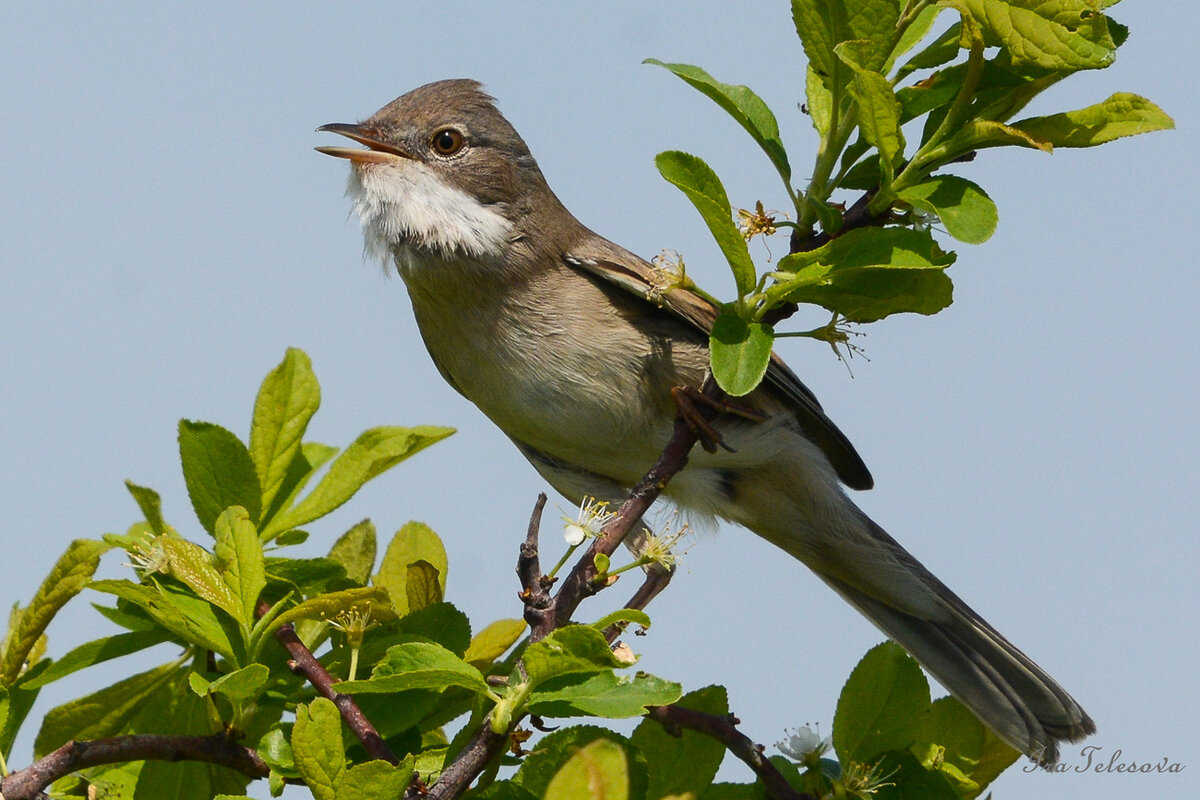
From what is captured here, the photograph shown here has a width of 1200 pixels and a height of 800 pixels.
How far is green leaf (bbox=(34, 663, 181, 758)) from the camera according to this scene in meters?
2.80

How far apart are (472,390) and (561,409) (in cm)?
47

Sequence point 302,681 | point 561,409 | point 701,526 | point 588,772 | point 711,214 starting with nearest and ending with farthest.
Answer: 1. point 588,772
2. point 711,214
3. point 302,681
4. point 561,409
5. point 701,526

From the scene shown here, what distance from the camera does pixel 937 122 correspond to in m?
2.74

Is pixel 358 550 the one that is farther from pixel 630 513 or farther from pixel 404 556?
pixel 630 513

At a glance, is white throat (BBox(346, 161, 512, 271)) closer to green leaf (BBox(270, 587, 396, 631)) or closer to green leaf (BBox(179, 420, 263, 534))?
green leaf (BBox(179, 420, 263, 534))

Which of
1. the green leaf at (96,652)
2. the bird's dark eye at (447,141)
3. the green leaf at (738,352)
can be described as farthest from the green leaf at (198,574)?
the bird's dark eye at (447,141)

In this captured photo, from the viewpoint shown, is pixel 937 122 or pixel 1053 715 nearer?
pixel 937 122

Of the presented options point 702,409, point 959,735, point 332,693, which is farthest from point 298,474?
point 959,735

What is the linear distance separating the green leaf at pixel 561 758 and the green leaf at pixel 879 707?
1.97 feet

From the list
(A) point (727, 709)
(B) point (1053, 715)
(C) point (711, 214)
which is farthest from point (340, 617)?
(B) point (1053, 715)

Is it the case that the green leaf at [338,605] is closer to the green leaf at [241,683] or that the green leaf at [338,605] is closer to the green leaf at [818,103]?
the green leaf at [241,683]

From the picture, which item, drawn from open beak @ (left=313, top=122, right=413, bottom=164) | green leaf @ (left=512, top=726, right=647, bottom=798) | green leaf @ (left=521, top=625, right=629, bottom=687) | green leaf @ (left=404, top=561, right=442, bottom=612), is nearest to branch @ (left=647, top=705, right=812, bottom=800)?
green leaf @ (left=512, top=726, right=647, bottom=798)

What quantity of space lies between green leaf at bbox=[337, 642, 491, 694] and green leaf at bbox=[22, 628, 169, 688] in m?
0.71

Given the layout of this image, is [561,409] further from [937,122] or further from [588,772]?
[588,772]
